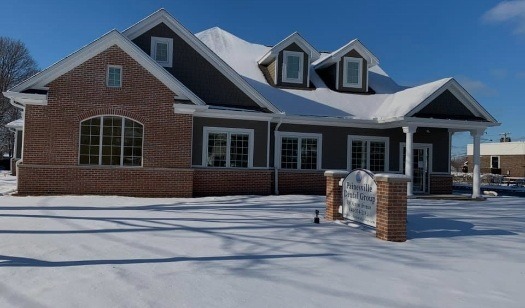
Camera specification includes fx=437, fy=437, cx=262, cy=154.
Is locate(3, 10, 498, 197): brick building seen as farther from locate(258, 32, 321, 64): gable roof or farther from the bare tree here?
the bare tree

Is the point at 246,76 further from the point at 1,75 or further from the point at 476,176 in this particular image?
the point at 1,75

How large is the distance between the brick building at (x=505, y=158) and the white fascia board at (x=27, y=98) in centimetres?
4628

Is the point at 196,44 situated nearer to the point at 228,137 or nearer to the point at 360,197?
the point at 228,137

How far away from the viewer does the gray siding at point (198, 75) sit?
16500 mm

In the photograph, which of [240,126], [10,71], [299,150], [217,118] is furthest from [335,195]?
[10,71]

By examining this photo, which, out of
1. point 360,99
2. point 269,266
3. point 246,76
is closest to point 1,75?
point 246,76

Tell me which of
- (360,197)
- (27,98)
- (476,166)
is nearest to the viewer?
(360,197)

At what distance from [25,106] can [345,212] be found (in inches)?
410

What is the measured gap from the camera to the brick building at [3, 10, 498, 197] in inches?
550

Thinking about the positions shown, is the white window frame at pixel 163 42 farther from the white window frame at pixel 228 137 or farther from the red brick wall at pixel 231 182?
the red brick wall at pixel 231 182

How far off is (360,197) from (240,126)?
26.5ft

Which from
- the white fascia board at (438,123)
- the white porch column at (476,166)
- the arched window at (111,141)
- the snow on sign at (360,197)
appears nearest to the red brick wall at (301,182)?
the white fascia board at (438,123)

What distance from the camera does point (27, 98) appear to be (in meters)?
13.4

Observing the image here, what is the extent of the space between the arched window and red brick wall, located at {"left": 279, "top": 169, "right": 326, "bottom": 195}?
5735 mm
